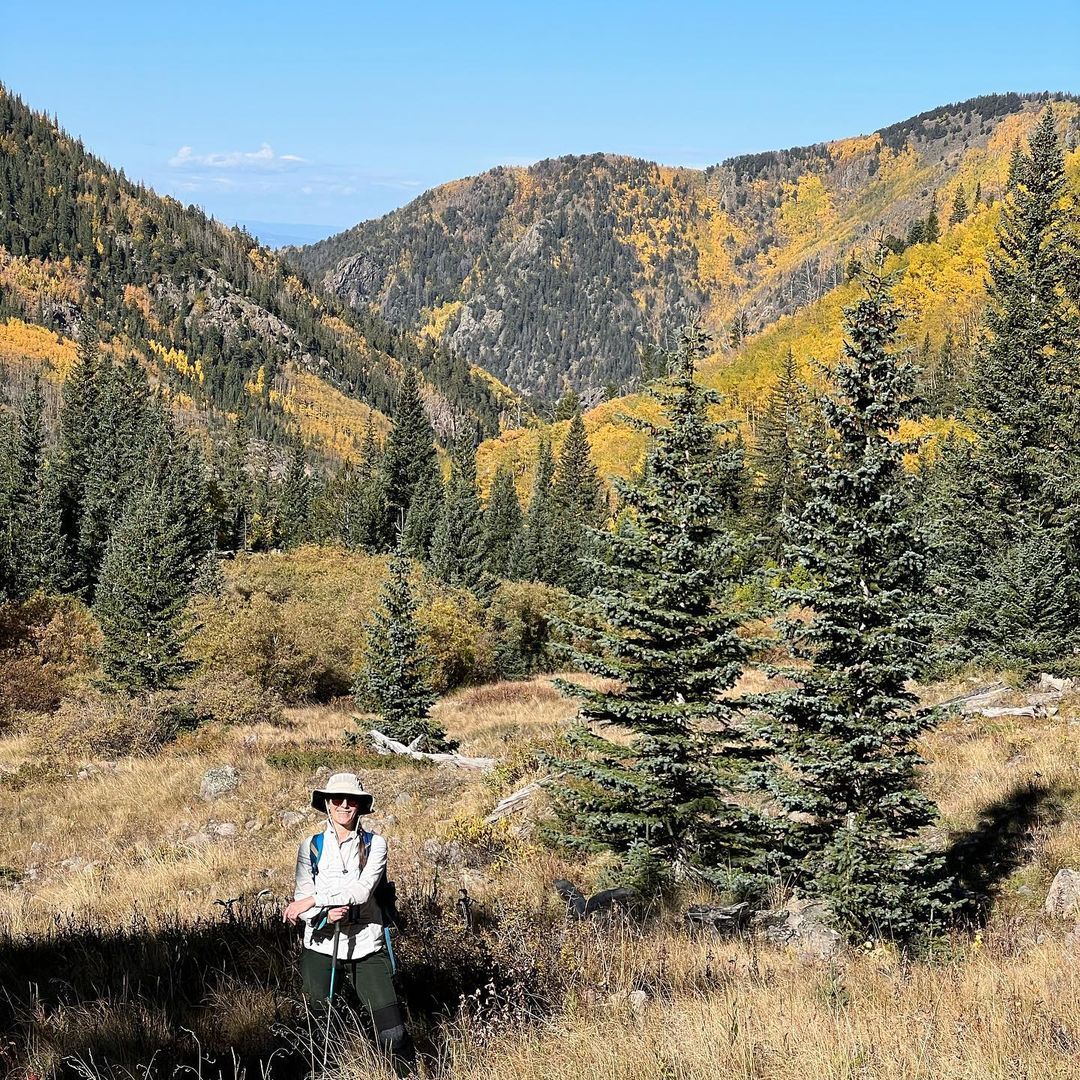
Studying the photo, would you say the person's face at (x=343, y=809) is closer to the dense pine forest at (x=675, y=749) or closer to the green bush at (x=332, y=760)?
the dense pine forest at (x=675, y=749)

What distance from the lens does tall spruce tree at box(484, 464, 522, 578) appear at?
71.3 metres

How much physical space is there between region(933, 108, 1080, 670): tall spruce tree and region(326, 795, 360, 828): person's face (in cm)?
2366

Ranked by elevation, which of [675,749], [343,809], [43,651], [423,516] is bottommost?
[43,651]

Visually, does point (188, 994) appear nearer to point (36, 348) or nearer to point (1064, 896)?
point (1064, 896)

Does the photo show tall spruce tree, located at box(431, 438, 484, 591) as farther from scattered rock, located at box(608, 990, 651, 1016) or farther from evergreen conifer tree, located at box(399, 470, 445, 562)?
scattered rock, located at box(608, 990, 651, 1016)

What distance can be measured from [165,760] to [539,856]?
12.4 meters

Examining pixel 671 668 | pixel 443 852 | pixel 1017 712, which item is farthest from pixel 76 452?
pixel 671 668

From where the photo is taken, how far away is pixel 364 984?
164 inches

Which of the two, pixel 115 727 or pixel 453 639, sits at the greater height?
pixel 115 727

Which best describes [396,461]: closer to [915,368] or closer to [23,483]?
[23,483]

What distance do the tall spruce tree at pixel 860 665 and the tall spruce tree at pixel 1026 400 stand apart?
59.1 ft

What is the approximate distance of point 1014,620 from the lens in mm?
20922

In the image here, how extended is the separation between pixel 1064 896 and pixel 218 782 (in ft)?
48.9

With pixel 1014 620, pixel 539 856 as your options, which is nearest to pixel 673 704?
pixel 539 856
